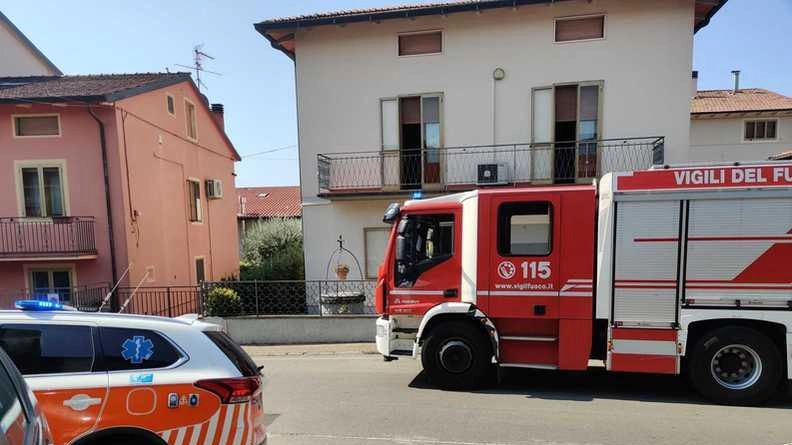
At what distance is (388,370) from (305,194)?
6.10m

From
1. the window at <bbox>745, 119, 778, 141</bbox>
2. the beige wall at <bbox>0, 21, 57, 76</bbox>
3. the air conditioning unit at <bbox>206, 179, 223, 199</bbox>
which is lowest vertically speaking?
the air conditioning unit at <bbox>206, 179, 223, 199</bbox>

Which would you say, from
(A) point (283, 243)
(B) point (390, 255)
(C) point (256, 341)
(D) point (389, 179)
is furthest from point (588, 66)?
(A) point (283, 243)

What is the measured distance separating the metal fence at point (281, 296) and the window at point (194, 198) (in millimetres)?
7352

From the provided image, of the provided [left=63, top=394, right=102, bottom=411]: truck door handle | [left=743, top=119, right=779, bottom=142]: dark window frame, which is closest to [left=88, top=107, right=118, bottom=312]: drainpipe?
[left=63, top=394, right=102, bottom=411]: truck door handle

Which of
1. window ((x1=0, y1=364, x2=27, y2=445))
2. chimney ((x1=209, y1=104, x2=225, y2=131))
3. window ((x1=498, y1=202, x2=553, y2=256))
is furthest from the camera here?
chimney ((x1=209, y1=104, x2=225, y2=131))

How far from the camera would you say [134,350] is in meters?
3.08

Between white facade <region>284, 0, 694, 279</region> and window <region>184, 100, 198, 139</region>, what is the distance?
7.05 m

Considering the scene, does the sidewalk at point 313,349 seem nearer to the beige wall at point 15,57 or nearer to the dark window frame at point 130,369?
the dark window frame at point 130,369

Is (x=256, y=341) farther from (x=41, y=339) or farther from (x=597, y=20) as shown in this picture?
(x=597, y=20)


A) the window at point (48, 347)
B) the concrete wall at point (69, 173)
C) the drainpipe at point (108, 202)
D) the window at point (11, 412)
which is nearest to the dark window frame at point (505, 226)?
the window at point (48, 347)

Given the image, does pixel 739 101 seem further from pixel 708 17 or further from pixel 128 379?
pixel 128 379

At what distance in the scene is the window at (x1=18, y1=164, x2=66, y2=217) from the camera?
464 inches

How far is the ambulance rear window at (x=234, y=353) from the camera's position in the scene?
3281mm

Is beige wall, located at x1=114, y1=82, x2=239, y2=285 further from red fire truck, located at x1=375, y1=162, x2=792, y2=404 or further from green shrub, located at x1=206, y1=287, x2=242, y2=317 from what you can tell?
red fire truck, located at x1=375, y1=162, x2=792, y2=404
